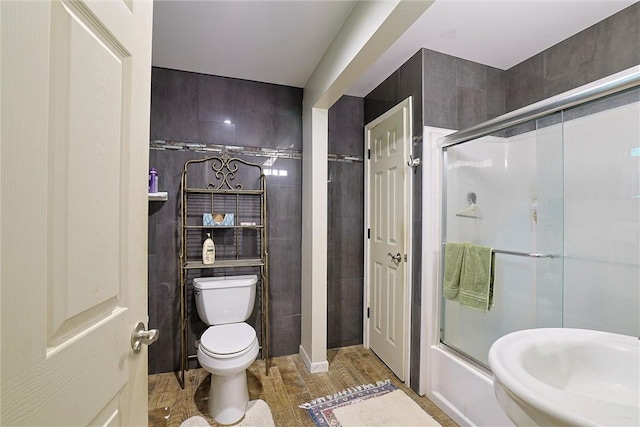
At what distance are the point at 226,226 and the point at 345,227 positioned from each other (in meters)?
1.07

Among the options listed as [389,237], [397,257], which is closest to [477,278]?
[397,257]

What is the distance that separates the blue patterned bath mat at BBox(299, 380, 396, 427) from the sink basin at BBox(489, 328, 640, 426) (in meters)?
1.31

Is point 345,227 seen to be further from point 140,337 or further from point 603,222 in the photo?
point 140,337

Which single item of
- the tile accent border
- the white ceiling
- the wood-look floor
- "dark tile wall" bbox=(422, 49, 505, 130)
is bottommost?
the wood-look floor

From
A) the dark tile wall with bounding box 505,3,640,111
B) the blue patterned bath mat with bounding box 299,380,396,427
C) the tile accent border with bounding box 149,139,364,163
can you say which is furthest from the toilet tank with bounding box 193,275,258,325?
the dark tile wall with bounding box 505,3,640,111

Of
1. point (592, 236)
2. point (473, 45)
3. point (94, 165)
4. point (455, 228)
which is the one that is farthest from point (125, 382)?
point (473, 45)

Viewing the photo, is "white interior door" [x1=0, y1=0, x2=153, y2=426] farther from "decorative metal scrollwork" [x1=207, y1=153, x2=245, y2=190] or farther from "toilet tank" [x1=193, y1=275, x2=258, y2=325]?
"decorative metal scrollwork" [x1=207, y1=153, x2=245, y2=190]

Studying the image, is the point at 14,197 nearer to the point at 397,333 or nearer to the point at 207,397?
the point at 207,397

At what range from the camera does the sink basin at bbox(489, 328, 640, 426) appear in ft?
2.22

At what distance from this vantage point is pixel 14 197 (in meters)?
0.40

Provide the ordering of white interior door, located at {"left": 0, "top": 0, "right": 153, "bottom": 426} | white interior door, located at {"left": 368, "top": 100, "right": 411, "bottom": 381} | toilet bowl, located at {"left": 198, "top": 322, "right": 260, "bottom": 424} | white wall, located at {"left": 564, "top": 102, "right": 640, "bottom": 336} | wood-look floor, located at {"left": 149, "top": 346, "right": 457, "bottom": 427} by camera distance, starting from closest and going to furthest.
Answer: white interior door, located at {"left": 0, "top": 0, "right": 153, "bottom": 426} < white wall, located at {"left": 564, "top": 102, "right": 640, "bottom": 336} < toilet bowl, located at {"left": 198, "top": 322, "right": 260, "bottom": 424} < wood-look floor, located at {"left": 149, "top": 346, "right": 457, "bottom": 427} < white interior door, located at {"left": 368, "top": 100, "right": 411, "bottom": 381}

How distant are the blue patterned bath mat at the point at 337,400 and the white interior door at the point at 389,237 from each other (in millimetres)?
203

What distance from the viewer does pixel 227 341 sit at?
1.90 meters

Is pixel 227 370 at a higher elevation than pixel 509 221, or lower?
lower
